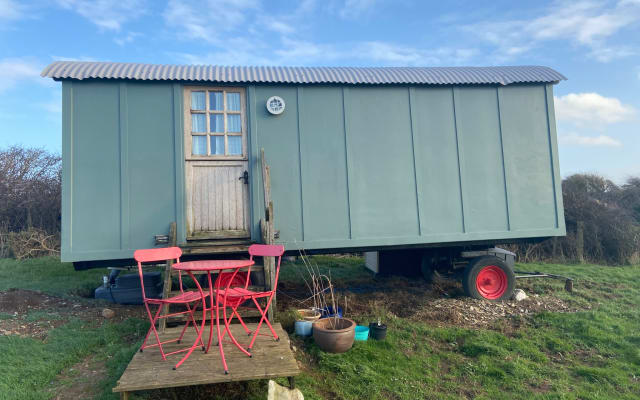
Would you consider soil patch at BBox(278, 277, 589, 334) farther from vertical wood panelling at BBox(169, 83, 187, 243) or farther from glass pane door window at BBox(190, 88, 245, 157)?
glass pane door window at BBox(190, 88, 245, 157)

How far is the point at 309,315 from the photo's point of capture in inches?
180

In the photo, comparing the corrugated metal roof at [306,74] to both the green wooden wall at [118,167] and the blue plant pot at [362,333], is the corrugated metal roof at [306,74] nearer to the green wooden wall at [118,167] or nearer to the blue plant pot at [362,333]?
the green wooden wall at [118,167]

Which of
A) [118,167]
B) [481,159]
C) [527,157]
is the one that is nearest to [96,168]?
[118,167]

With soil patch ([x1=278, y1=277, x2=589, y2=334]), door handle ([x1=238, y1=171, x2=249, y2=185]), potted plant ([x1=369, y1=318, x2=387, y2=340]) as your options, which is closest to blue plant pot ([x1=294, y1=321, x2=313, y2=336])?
potted plant ([x1=369, y1=318, x2=387, y2=340])

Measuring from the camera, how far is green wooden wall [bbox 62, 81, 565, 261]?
4824 millimetres

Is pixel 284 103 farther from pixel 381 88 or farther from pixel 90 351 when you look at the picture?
pixel 90 351

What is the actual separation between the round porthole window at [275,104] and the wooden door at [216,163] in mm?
379

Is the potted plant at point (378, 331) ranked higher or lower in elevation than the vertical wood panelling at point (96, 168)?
lower

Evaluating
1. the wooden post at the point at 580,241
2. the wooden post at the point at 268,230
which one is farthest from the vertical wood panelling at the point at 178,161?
the wooden post at the point at 580,241

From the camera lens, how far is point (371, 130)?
18.2 feet

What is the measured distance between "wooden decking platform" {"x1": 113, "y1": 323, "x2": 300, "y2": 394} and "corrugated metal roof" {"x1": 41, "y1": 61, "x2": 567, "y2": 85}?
11.4 feet

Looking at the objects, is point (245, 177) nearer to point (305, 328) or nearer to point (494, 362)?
point (305, 328)

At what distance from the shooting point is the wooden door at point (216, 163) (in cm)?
510

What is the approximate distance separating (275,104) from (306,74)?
0.66 meters
